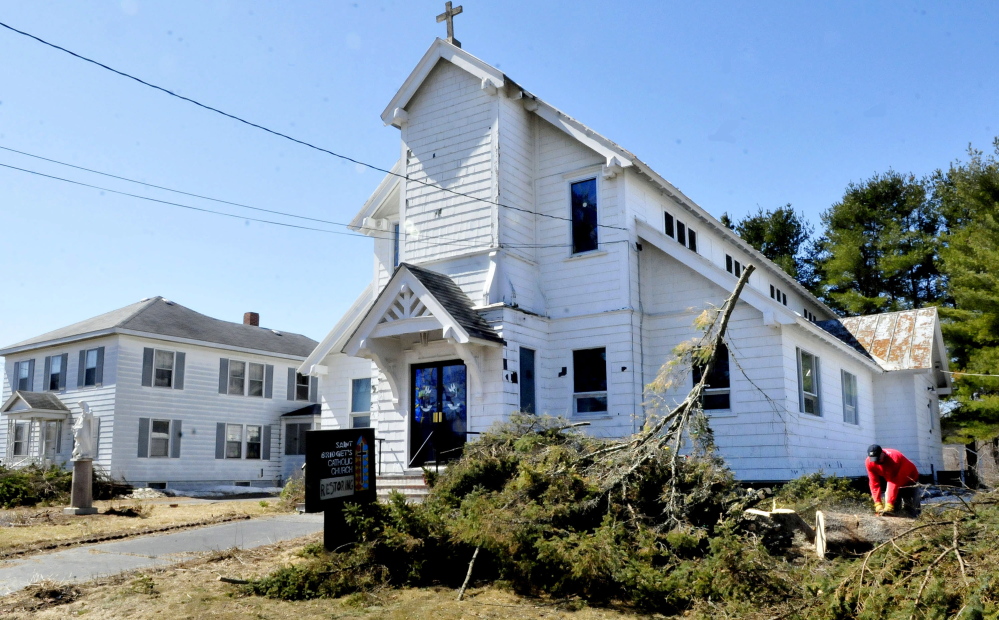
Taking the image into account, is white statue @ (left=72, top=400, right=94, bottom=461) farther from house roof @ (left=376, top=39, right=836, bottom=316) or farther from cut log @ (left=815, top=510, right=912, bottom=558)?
cut log @ (left=815, top=510, right=912, bottom=558)

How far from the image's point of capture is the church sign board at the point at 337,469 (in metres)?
10.1

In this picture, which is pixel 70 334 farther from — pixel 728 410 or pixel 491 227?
pixel 728 410

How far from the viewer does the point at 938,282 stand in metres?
38.6

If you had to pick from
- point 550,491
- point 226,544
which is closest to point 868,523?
point 550,491

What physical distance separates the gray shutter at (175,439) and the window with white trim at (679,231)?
1952cm

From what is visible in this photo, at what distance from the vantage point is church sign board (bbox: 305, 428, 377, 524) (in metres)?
10.1

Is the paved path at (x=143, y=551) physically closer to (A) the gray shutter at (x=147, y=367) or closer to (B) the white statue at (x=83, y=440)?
(B) the white statue at (x=83, y=440)

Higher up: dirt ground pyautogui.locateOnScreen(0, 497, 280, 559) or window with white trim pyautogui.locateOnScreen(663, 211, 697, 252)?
window with white trim pyautogui.locateOnScreen(663, 211, 697, 252)

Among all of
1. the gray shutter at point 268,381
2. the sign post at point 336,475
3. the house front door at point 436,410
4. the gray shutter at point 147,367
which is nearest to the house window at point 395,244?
the house front door at point 436,410

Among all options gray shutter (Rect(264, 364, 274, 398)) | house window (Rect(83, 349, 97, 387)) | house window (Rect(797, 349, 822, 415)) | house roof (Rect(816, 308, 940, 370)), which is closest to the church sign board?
house window (Rect(797, 349, 822, 415))

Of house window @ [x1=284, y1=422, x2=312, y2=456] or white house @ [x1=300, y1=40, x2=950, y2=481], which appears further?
house window @ [x1=284, y1=422, x2=312, y2=456]

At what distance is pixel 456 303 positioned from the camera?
54.0 ft

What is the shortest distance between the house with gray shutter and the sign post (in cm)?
1978

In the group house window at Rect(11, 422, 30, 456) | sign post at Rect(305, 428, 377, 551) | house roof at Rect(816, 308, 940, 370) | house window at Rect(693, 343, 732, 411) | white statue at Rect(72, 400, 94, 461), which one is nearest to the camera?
sign post at Rect(305, 428, 377, 551)
